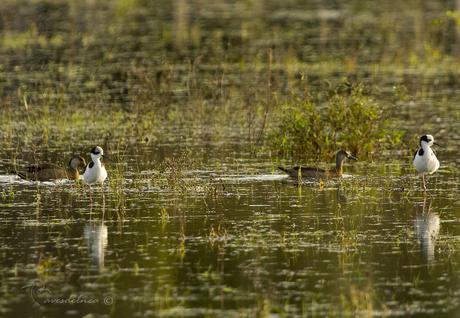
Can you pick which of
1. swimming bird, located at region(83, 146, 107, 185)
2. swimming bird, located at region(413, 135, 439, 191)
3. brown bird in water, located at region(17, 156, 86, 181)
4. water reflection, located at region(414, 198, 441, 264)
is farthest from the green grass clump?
swimming bird, located at region(83, 146, 107, 185)

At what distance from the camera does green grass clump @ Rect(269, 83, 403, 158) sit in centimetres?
2136

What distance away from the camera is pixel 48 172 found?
19.0 meters

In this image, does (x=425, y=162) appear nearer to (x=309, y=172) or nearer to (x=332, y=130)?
(x=309, y=172)

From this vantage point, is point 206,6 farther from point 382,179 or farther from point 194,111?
point 382,179

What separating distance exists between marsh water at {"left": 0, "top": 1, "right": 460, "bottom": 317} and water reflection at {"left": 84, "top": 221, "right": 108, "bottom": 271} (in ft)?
0.14

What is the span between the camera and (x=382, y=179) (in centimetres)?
1912

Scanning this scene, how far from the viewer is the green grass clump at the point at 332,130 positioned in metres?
21.4

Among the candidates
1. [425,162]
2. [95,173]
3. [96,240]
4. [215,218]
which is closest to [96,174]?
[95,173]

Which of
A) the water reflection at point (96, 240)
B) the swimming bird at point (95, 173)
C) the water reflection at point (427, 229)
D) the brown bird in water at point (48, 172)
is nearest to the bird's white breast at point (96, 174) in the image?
the swimming bird at point (95, 173)

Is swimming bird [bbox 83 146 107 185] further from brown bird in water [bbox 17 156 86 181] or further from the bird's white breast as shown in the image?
brown bird in water [bbox 17 156 86 181]

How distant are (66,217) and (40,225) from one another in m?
0.61

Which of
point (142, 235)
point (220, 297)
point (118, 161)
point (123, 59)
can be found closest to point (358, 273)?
point (220, 297)

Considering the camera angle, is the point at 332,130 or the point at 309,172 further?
the point at 332,130

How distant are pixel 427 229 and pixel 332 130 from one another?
20.9 feet
